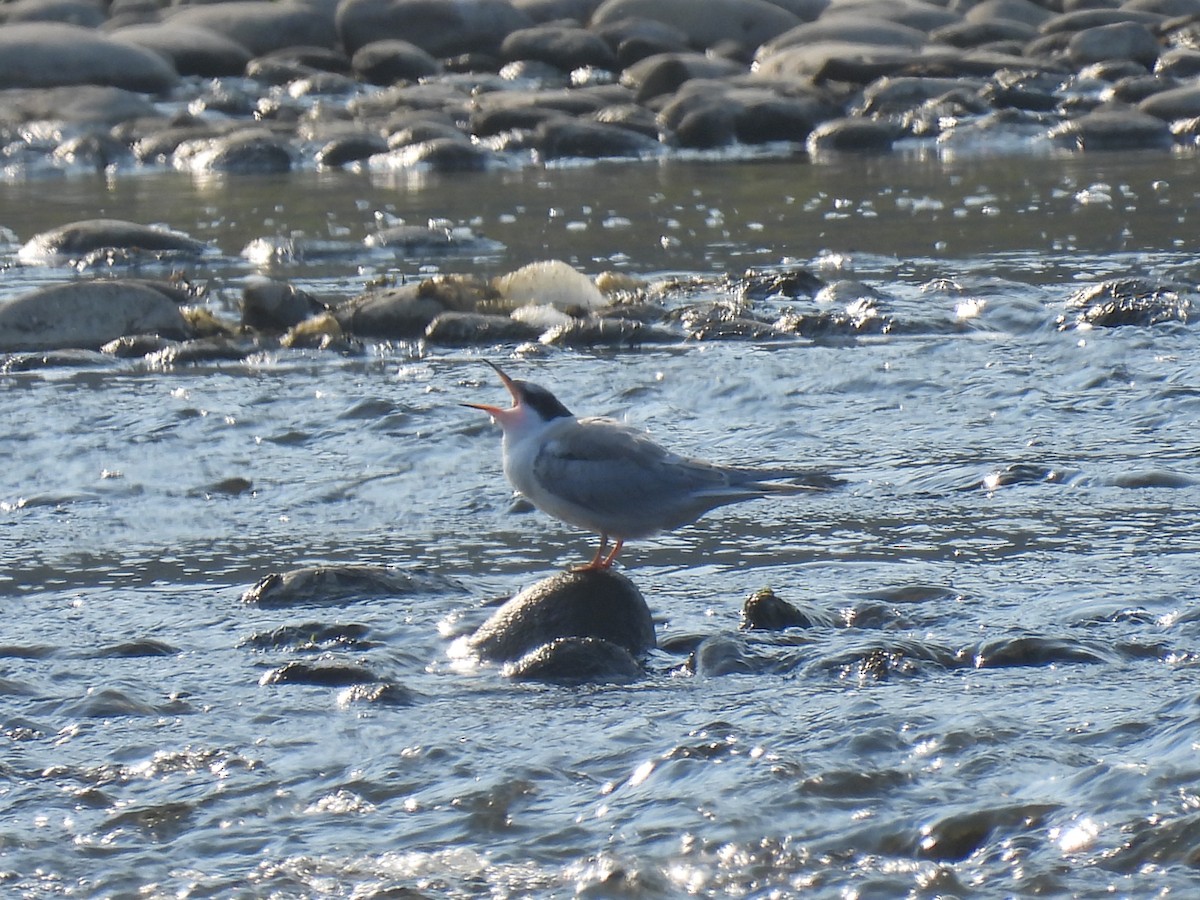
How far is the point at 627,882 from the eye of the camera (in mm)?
3133

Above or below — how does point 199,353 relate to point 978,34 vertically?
below

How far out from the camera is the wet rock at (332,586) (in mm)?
4746

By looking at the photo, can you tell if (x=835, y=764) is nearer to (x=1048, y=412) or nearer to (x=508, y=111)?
(x=1048, y=412)

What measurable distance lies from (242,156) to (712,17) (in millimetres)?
8865

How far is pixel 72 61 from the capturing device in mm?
20797

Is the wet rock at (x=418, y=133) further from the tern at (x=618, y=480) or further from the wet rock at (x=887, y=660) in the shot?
the wet rock at (x=887, y=660)

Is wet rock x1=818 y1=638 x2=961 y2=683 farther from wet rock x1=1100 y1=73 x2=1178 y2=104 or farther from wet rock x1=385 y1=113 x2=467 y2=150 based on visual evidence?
wet rock x1=1100 y1=73 x2=1178 y2=104

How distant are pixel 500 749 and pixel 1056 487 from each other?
2.50 metres

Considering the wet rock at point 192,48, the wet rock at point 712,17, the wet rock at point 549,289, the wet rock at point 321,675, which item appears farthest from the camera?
the wet rock at point 712,17

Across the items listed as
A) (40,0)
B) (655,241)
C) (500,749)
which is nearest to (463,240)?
(655,241)

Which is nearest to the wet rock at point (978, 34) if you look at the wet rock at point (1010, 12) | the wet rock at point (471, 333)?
the wet rock at point (1010, 12)

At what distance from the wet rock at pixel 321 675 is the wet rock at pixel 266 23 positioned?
20395 mm

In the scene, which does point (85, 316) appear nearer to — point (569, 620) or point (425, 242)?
point (425, 242)

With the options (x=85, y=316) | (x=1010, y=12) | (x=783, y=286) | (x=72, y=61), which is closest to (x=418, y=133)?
(x=72, y=61)
